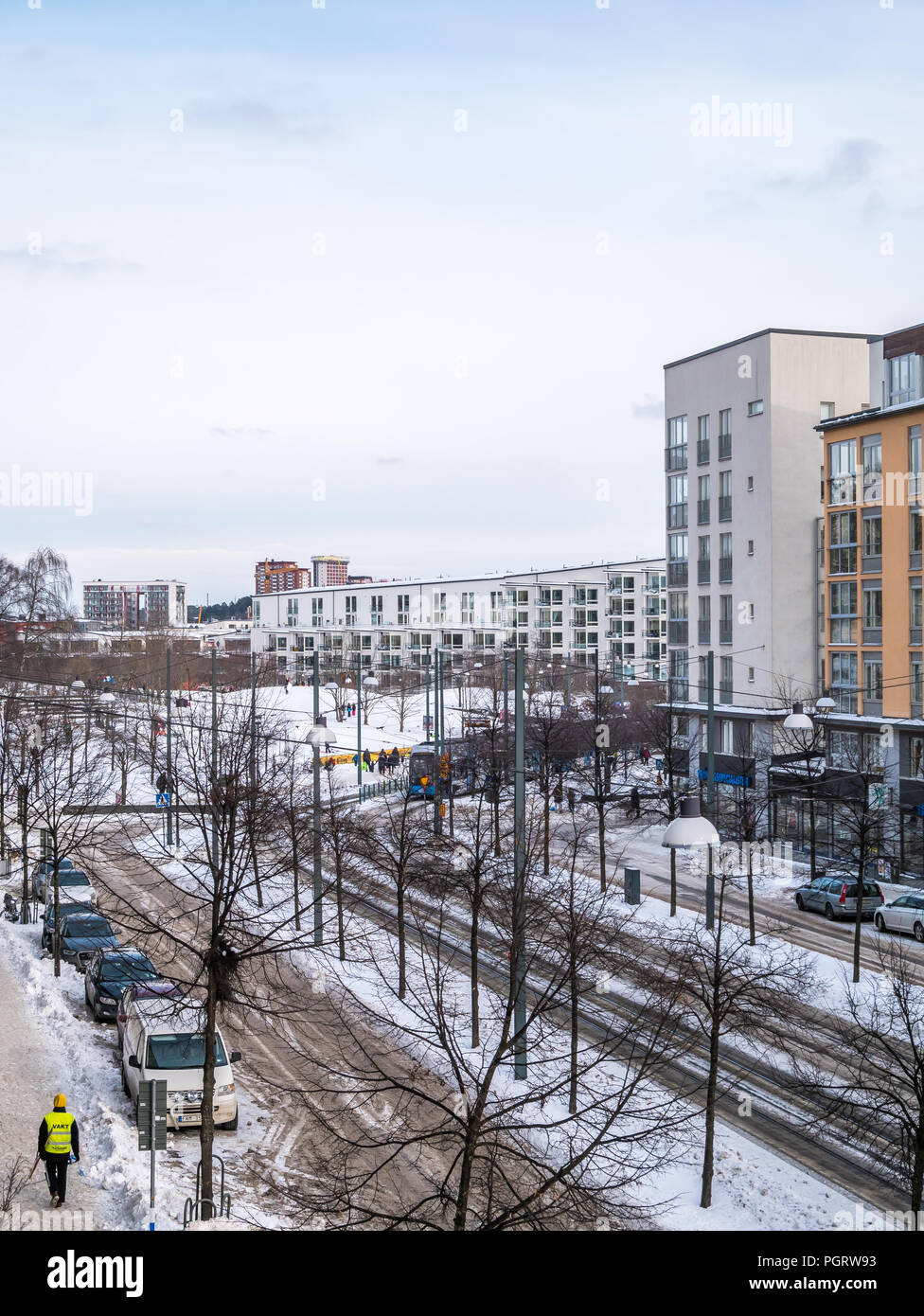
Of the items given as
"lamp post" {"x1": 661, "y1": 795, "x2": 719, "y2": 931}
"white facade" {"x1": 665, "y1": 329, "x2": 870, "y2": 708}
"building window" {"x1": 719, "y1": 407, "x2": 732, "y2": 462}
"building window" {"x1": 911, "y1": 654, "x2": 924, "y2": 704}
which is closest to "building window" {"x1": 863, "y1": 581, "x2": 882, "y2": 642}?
"building window" {"x1": 911, "y1": 654, "x2": 924, "y2": 704}

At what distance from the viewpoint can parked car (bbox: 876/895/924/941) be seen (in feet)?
96.3

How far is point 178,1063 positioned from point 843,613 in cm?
3137

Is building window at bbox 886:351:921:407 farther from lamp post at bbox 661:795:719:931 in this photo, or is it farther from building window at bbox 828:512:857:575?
lamp post at bbox 661:795:719:931

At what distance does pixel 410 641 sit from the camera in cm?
11350

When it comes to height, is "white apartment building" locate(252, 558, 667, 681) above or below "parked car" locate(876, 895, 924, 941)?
above

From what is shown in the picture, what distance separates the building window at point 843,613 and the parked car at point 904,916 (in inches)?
526

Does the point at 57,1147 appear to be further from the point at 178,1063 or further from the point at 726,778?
the point at 726,778

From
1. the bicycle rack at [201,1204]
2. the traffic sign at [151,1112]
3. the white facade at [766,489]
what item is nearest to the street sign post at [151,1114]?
the traffic sign at [151,1112]

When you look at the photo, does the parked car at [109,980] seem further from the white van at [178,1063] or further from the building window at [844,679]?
the building window at [844,679]

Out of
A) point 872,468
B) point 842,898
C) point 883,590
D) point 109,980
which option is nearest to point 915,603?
point 883,590

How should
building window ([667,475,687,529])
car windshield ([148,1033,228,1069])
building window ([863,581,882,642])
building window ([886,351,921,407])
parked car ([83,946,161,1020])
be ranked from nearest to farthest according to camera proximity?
1. car windshield ([148,1033,228,1069])
2. parked car ([83,946,161,1020])
3. building window ([863,581,882,642])
4. building window ([886,351,921,407])
5. building window ([667,475,687,529])

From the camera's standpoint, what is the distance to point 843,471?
41594 mm

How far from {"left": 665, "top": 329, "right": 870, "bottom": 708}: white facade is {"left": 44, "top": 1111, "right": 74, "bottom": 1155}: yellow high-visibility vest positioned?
114 ft

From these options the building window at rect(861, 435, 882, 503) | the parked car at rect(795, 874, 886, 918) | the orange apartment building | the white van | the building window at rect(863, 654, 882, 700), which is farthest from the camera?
the building window at rect(861, 435, 882, 503)
